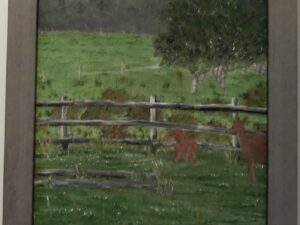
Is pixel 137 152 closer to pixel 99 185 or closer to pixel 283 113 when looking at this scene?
pixel 99 185

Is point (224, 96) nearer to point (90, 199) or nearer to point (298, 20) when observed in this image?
point (298, 20)

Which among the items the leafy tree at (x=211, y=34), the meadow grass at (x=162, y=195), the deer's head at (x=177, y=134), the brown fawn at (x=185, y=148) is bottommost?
the meadow grass at (x=162, y=195)

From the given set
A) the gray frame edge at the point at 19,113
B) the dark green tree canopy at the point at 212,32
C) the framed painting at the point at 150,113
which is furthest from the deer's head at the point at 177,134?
the gray frame edge at the point at 19,113

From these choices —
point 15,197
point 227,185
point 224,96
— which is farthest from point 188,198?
point 15,197

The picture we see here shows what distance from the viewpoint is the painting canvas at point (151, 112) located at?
835 mm

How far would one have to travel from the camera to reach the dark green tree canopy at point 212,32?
2.82 feet

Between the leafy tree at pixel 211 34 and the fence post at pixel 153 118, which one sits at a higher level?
the leafy tree at pixel 211 34

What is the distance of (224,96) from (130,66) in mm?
166

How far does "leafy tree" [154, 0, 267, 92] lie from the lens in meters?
0.86

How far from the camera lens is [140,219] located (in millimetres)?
831

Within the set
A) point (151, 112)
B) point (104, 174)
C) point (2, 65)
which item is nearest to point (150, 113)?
point (151, 112)

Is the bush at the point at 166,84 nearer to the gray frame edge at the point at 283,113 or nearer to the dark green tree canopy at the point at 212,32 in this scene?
the dark green tree canopy at the point at 212,32

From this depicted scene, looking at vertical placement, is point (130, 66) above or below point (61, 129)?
above

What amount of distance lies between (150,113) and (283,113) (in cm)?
22
